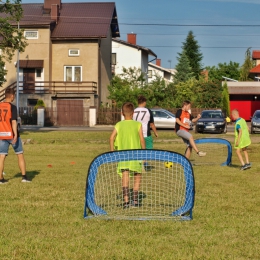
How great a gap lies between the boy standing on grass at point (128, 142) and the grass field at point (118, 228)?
31.6 inches

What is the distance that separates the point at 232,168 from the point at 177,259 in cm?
1049

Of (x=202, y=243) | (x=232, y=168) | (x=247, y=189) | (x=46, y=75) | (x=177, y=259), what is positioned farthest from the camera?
(x=46, y=75)

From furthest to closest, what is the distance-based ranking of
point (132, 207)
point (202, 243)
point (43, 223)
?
point (132, 207), point (43, 223), point (202, 243)

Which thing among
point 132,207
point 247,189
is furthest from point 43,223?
point 247,189

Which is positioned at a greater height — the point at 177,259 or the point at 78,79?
the point at 78,79

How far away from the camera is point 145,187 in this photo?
1017cm

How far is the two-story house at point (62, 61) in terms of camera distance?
184ft

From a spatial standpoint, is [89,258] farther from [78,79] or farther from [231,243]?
[78,79]

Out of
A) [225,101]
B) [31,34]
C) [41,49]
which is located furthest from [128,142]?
[225,101]

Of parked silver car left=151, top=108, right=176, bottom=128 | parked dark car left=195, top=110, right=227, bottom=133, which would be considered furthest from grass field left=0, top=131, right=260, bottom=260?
parked silver car left=151, top=108, right=176, bottom=128

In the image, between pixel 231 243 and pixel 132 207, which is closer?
pixel 231 243

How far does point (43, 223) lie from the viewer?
8227 mm

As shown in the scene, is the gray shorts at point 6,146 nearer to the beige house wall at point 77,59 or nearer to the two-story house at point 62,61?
the two-story house at point 62,61

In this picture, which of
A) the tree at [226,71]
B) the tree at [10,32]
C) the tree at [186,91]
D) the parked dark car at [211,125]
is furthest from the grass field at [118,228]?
the tree at [226,71]
